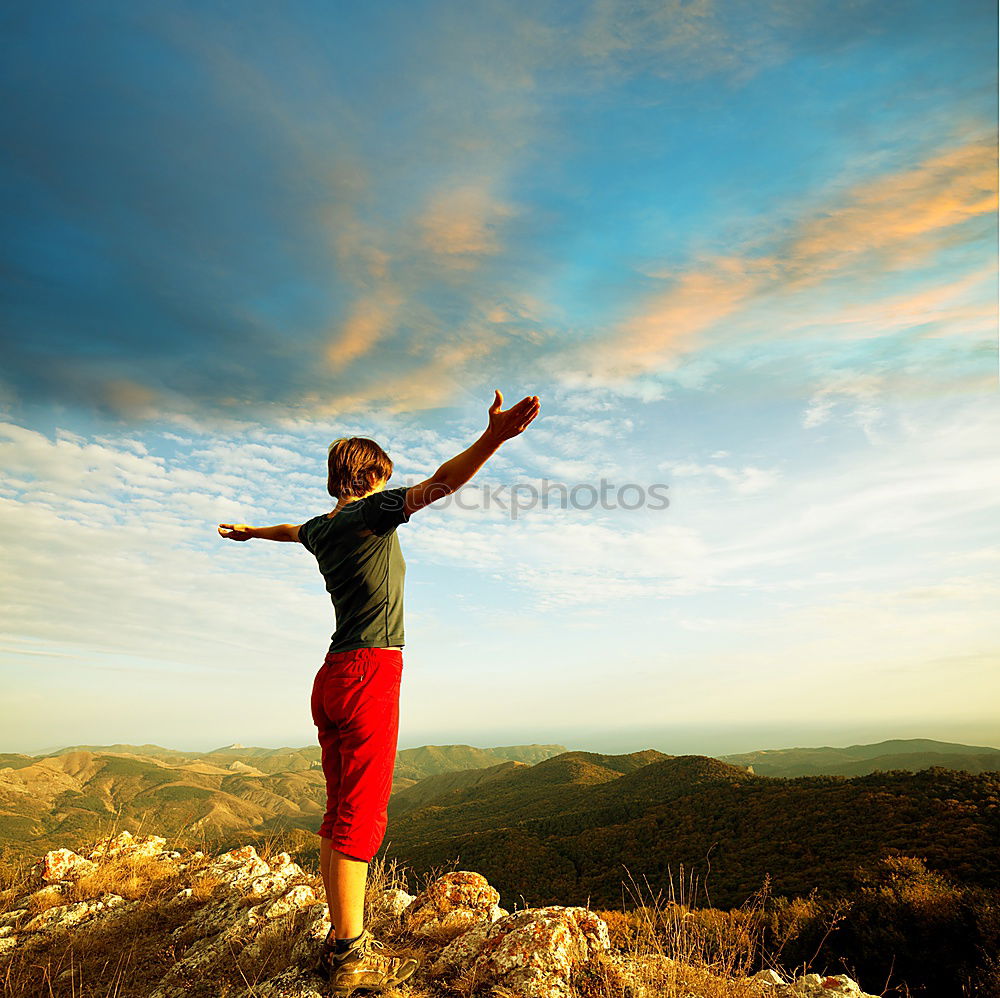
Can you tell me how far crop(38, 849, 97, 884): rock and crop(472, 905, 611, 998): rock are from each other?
19.5 feet

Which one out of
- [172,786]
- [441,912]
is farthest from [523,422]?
[172,786]


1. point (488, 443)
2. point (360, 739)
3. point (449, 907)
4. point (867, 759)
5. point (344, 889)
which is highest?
point (488, 443)

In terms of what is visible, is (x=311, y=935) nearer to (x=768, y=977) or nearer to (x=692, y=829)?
(x=768, y=977)

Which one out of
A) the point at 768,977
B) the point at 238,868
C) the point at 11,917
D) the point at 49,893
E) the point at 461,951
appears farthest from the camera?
the point at 238,868

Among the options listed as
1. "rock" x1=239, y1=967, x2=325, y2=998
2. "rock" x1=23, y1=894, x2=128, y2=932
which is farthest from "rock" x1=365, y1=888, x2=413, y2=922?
"rock" x1=23, y1=894, x2=128, y2=932

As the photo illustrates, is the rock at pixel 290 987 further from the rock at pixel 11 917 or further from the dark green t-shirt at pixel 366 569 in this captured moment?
the rock at pixel 11 917

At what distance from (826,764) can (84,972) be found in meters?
160

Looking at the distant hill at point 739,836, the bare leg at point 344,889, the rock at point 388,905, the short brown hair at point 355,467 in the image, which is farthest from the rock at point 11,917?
the distant hill at point 739,836

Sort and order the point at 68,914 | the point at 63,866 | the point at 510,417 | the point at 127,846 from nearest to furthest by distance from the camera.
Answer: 1. the point at 510,417
2. the point at 68,914
3. the point at 63,866
4. the point at 127,846

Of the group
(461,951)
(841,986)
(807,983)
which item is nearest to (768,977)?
(807,983)

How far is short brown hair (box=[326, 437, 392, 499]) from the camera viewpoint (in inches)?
149

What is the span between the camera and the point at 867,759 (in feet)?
454

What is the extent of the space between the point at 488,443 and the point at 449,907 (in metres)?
4.32

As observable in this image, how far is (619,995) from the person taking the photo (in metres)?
3.63
